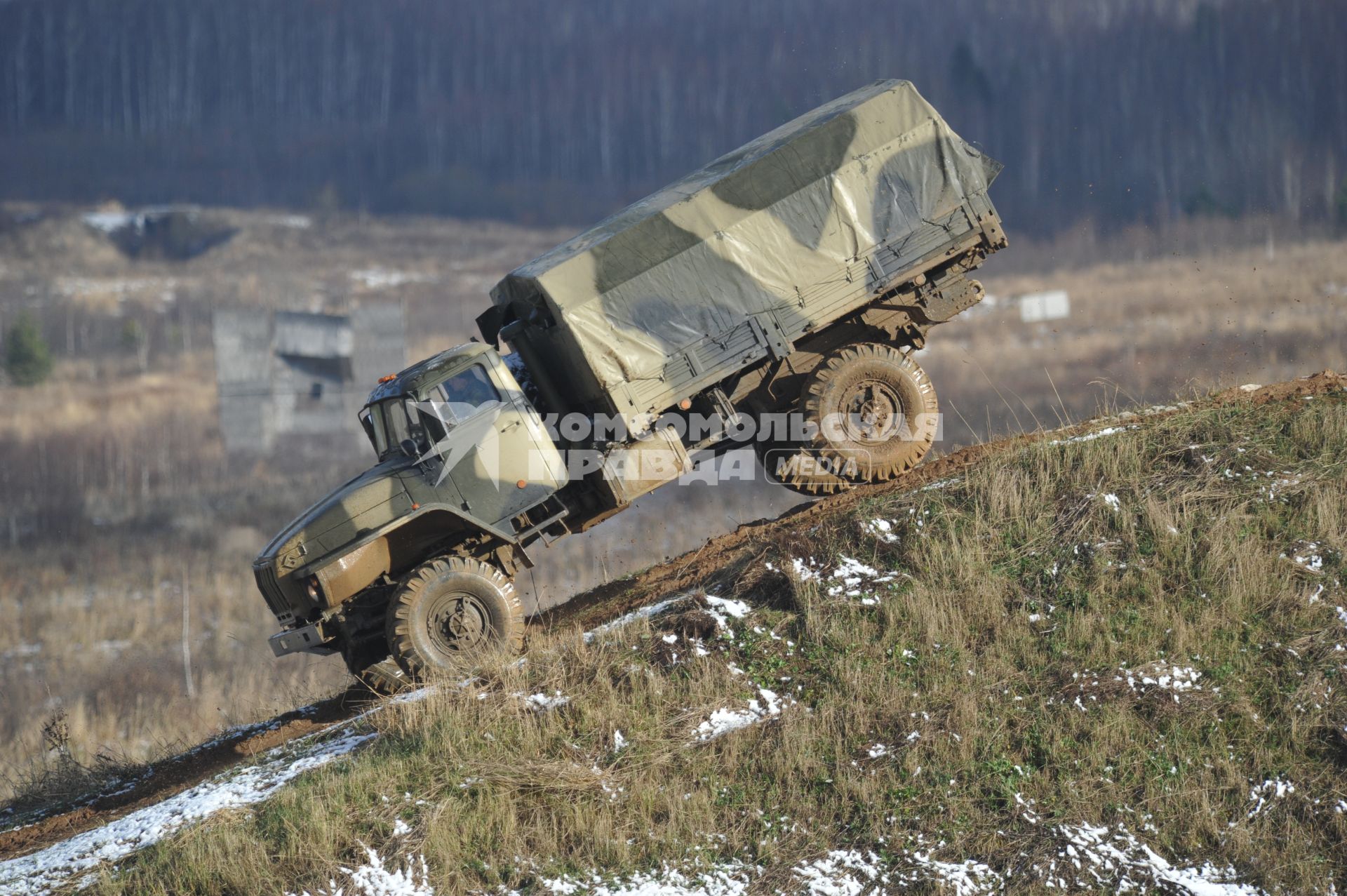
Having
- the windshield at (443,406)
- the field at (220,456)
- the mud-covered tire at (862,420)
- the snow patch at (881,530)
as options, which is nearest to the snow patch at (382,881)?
the windshield at (443,406)

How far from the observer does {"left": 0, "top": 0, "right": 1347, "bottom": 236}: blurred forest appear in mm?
57094

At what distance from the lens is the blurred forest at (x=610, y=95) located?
57094mm

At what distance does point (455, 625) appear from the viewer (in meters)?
9.24

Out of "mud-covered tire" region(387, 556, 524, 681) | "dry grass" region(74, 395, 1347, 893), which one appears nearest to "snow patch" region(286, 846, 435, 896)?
"dry grass" region(74, 395, 1347, 893)

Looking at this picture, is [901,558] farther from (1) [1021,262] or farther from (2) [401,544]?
(1) [1021,262]

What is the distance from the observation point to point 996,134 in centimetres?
6900

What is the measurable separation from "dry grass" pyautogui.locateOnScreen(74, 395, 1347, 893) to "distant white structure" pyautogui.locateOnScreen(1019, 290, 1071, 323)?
1301 inches

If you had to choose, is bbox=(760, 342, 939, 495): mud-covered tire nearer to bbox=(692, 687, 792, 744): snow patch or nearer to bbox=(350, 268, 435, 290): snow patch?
bbox=(692, 687, 792, 744): snow patch

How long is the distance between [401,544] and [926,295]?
200 inches

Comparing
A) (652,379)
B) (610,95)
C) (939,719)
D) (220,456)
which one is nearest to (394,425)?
(652,379)

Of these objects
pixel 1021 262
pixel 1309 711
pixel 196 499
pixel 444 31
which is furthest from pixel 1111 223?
pixel 444 31

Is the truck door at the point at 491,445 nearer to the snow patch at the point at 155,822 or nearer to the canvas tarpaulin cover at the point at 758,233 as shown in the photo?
the canvas tarpaulin cover at the point at 758,233

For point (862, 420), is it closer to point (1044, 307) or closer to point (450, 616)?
point (450, 616)

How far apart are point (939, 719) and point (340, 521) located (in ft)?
16.1
